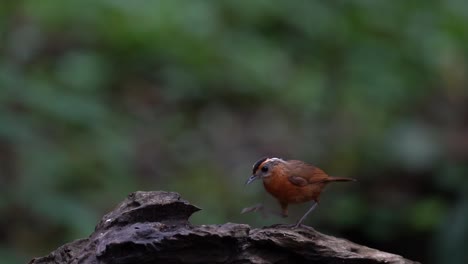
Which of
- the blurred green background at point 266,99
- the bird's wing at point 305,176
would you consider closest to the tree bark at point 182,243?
the bird's wing at point 305,176

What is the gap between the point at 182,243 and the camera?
2.95 meters

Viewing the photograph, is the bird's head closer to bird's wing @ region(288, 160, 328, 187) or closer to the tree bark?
bird's wing @ region(288, 160, 328, 187)

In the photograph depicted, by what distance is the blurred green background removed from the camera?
764 centimetres

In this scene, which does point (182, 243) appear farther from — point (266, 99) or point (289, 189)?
point (266, 99)

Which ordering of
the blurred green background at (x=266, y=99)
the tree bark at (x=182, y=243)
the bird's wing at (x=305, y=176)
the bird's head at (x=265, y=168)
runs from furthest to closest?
1. the blurred green background at (x=266, y=99)
2. the bird's head at (x=265, y=168)
3. the bird's wing at (x=305, y=176)
4. the tree bark at (x=182, y=243)

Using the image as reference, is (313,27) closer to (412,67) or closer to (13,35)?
(412,67)

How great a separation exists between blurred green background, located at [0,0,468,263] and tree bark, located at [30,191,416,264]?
3.78 m

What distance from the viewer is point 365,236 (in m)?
7.66

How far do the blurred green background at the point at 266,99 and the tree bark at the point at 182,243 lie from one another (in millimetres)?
3780

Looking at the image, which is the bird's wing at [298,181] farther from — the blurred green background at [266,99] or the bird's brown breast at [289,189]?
the blurred green background at [266,99]

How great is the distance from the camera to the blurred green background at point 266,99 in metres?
7.64

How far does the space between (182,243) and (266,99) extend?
6.42 meters

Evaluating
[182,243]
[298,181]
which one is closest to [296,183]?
[298,181]

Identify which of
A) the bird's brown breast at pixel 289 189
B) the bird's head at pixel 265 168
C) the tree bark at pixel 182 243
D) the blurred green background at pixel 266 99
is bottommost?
the tree bark at pixel 182 243
